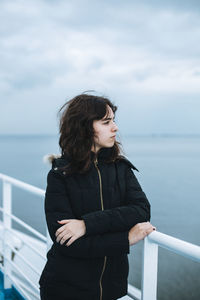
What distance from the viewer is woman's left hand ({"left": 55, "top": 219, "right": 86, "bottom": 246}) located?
1.17 meters

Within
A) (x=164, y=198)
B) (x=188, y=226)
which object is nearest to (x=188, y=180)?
(x=164, y=198)

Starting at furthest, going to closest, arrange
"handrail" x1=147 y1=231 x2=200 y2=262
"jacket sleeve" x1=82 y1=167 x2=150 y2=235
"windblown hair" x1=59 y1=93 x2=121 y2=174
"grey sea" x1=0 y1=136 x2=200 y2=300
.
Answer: "grey sea" x1=0 y1=136 x2=200 y2=300 < "windblown hair" x1=59 y1=93 x2=121 y2=174 < "jacket sleeve" x1=82 y1=167 x2=150 y2=235 < "handrail" x1=147 y1=231 x2=200 y2=262

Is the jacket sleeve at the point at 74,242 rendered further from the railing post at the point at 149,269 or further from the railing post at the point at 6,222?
the railing post at the point at 6,222

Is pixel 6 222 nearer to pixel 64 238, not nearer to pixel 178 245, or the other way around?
pixel 64 238

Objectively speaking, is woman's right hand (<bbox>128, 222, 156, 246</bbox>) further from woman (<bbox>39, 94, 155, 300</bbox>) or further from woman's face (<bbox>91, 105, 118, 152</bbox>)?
woman's face (<bbox>91, 105, 118, 152</bbox>)

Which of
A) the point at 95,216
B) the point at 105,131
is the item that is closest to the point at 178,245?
the point at 95,216

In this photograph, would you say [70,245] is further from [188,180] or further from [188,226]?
[188,180]

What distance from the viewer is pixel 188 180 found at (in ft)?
96.8

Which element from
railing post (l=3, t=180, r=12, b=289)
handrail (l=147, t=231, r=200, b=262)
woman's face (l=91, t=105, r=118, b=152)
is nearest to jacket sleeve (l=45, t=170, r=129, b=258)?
handrail (l=147, t=231, r=200, b=262)

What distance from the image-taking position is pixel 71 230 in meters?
1.17

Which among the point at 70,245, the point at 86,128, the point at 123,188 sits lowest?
the point at 70,245

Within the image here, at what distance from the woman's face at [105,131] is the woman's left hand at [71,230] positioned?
0.33 meters

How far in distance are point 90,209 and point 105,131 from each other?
32 cm

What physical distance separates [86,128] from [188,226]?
15.0 meters
